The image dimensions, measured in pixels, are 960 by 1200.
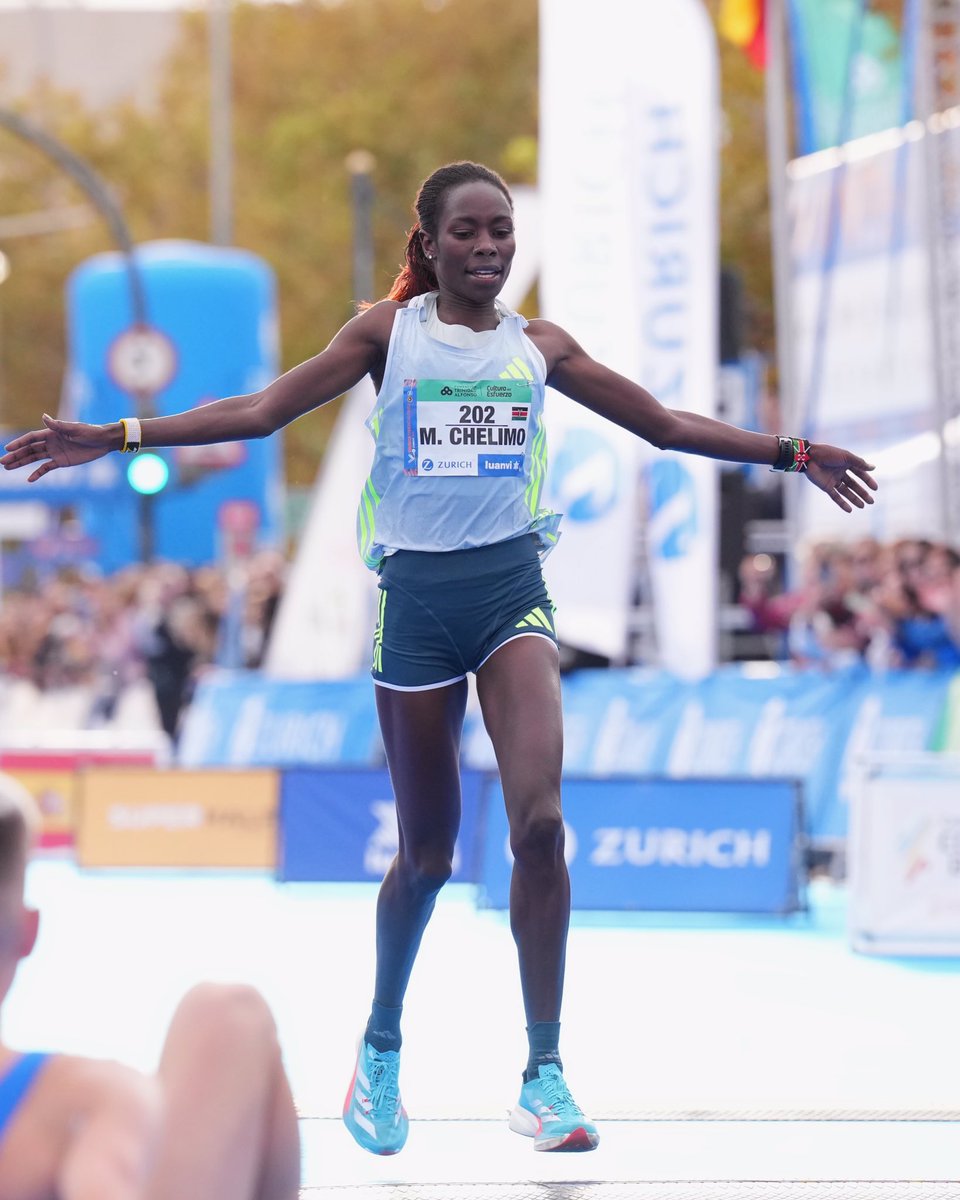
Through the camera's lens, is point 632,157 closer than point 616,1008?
No

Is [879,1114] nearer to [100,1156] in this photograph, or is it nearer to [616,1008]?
[616,1008]

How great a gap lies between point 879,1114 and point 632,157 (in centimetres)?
878

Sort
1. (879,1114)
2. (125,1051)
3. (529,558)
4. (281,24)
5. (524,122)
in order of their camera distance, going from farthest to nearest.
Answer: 1. (281,24)
2. (524,122)
3. (125,1051)
4. (879,1114)
5. (529,558)

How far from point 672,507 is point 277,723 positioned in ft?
14.6

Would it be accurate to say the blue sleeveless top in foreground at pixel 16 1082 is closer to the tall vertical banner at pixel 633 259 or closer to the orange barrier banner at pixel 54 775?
the tall vertical banner at pixel 633 259

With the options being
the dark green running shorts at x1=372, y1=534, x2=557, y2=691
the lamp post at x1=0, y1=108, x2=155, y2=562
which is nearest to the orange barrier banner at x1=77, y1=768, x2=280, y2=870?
the lamp post at x1=0, y1=108, x2=155, y2=562

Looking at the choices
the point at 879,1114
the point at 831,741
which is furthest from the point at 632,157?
the point at 879,1114

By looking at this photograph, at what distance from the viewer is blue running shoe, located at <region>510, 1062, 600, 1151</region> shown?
4770mm

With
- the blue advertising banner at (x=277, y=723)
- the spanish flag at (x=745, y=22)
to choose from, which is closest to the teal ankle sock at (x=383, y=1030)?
the blue advertising banner at (x=277, y=723)

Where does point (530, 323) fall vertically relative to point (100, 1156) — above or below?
above

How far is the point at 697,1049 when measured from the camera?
702cm

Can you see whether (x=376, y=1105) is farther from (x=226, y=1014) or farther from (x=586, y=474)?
(x=586, y=474)

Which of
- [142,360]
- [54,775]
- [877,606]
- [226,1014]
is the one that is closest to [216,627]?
[54,775]

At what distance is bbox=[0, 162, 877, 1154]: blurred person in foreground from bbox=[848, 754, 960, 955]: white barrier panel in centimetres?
481
